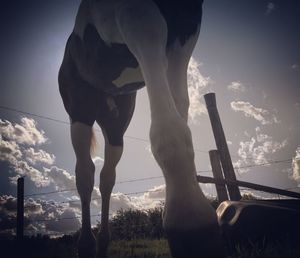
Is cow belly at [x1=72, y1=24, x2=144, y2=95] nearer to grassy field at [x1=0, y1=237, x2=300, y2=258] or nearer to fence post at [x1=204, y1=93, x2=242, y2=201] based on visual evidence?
grassy field at [x1=0, y1=237, x2=300, y2=258]

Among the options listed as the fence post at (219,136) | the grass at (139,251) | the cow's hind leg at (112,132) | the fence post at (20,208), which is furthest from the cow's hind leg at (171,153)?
the fence post at (20,208)

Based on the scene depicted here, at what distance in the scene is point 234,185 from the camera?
14.2 feet

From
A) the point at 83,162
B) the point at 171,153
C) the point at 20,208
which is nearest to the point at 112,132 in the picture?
the point at 83,162

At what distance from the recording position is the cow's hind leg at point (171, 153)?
3.13 ft

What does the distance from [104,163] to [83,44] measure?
143 cm

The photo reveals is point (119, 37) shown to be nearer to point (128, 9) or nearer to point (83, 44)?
point (128, 9)

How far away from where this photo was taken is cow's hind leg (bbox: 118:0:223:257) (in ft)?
3.13

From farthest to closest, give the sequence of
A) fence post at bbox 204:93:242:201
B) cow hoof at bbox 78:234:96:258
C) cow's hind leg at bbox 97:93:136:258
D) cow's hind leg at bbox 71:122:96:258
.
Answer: fence post at bbox 204:93:242:201 → cow's hind leg at bbox 97:93:136:258 → cow's hind leg at bbox 71:122:96:258 → cow hoof at bbox 78:234:96:258

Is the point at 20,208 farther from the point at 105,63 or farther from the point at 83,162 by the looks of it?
the point at 105,63

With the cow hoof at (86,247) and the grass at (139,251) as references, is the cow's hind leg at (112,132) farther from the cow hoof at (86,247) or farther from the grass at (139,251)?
the cow hoof at (86,247)

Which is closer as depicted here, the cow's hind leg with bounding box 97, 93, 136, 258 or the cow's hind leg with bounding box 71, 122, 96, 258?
the cow's hind leg with bounding box 71, 122, 96, 258

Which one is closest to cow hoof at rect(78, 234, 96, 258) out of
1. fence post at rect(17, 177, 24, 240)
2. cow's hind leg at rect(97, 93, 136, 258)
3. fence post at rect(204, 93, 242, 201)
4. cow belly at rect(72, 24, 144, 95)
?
cow's hind leg at rect(97, 93, 136, 258)

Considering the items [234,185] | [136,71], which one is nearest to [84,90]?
[136,71]

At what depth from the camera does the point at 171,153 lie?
41.3 inches
